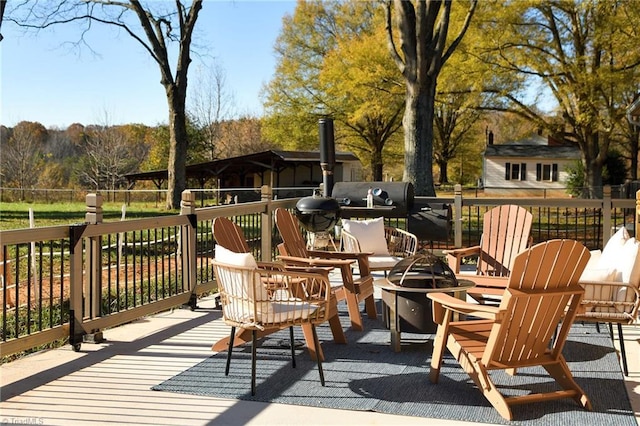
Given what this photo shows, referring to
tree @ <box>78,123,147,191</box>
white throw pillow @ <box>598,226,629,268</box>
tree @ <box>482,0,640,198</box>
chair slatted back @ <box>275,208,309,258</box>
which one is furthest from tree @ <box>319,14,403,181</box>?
white throw pillow @ <box>598,226,629,268</box>

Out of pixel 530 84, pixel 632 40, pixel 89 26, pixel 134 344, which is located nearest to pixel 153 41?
pixel 89 26

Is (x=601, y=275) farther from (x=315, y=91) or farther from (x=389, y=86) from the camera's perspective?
(x=315, y=91)

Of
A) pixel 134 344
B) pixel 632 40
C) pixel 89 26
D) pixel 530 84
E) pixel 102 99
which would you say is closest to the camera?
pixel 134 344

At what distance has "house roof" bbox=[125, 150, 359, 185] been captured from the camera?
26.7 metres

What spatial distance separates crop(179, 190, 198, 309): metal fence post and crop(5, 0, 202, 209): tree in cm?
1406

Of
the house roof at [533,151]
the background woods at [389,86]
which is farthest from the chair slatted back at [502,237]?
the house roof at [533,151]

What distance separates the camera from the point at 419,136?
13.1 meters

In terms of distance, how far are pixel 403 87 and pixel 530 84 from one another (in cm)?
467

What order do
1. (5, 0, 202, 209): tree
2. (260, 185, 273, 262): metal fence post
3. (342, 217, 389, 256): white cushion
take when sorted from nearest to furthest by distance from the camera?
(342, 217, 389, 256): white cushion < (260, 185, 273, 262): metal fence post < (5, 0, 202, 209): tree

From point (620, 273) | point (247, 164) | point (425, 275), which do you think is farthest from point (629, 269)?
point (247, 164)

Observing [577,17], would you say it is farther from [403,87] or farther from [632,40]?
[403,87]

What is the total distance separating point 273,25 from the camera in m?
33.5

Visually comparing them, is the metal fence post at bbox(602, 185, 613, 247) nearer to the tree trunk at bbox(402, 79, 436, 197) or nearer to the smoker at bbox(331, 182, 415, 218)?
the smoker at bbox(331, 182, 415, 218)

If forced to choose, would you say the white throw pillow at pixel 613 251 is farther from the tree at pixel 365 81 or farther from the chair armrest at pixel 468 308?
the tree at pixel 365 81
